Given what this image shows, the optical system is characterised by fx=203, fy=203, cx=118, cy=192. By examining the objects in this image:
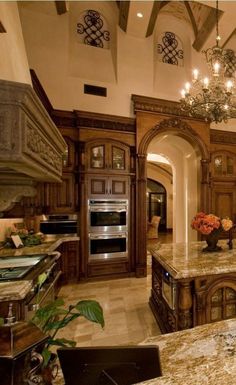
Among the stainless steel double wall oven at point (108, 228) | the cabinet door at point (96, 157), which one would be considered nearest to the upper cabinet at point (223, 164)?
the stainless steel double wall oven at point (108, 228)

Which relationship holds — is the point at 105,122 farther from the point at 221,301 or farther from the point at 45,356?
the point at 45,356

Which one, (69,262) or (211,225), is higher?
(211,225)

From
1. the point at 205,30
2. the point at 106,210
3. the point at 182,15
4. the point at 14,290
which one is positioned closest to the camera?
the point at 14,290

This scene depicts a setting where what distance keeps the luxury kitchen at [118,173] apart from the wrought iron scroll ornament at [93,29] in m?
0.03

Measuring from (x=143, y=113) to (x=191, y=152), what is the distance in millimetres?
1755

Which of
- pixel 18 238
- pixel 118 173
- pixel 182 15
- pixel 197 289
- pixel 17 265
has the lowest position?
pixel 197 289

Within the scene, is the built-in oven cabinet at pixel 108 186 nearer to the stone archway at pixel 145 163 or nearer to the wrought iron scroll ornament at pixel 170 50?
the stone archway at pixel 145 163

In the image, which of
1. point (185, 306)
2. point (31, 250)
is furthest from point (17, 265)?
point (185, 306)

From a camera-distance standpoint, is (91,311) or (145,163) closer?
(91,311)

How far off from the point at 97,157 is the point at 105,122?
30.2 inches

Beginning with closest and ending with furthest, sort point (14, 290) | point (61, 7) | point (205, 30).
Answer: point (14, 290) → point (61, 7) → point (205, 30)

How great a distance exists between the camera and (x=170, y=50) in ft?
16.8

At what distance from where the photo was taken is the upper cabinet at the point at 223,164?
5125mm

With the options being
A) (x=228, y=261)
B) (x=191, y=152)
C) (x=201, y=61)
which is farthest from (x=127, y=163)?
(x=201, y=61)
